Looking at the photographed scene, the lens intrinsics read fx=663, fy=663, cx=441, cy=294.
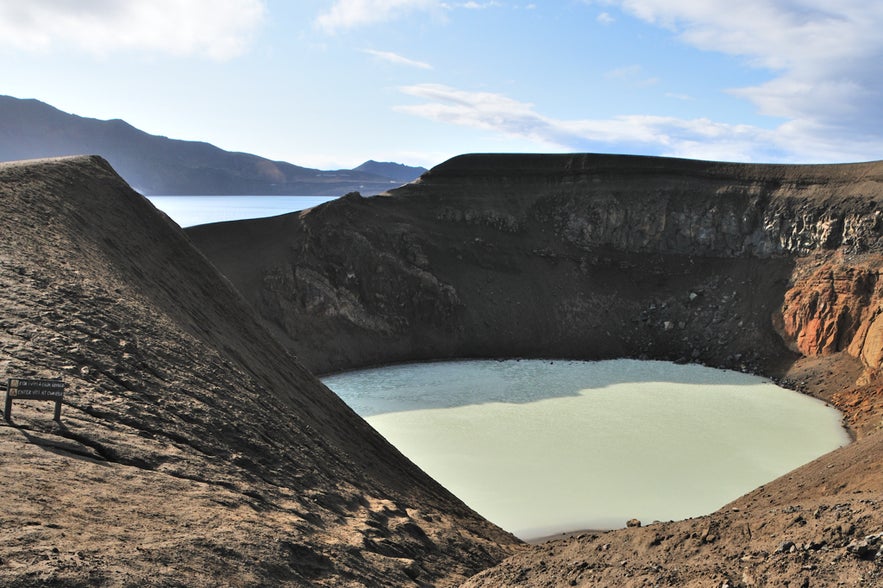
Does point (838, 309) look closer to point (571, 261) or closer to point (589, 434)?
point (571, 261)

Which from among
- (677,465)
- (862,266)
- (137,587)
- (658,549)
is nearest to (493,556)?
(658,549)

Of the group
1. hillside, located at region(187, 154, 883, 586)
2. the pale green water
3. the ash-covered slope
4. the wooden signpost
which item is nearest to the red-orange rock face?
hillside, located at region(187, 154, 883, 586)

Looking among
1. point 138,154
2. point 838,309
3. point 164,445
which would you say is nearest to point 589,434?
point 164,445

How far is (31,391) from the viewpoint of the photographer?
22.5 ft

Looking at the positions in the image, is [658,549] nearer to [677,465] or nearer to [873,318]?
[677,465]

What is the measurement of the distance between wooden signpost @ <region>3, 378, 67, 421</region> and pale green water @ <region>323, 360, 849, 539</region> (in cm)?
978

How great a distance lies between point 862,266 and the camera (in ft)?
97.1

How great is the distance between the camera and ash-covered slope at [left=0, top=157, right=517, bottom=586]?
20.0 ft

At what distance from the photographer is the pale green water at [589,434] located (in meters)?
15.5

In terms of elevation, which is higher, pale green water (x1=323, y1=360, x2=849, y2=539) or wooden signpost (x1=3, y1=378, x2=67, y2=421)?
wooden signpost (x1=3, y1=378, x2=67, y2=421)

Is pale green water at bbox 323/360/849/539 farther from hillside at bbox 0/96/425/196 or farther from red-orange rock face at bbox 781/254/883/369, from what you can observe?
hillside at bbox 0/96/425/196

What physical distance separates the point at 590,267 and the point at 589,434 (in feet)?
61.5

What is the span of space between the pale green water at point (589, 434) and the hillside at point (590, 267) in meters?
2.88

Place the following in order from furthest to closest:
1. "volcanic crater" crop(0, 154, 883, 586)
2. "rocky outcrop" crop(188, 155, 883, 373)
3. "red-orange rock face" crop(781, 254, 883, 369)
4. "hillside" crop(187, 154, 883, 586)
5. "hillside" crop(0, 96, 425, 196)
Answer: "hillside" crop(0, 96, 425, 196) < "rocky outcrop" crop(188, 155, 883, 373) < "hillside" crop(187, 154, 883, 586) < "red-orange rock face" crop(781, 254, 883, 369) < "volcanic crater" crop(0, 154, 883, 586)
